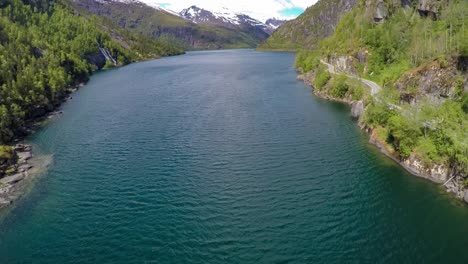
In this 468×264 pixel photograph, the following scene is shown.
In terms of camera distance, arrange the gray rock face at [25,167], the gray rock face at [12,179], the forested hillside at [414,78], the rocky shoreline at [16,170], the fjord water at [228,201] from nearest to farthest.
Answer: the fjord water at [228,201] < the rocky shoreline at [16,170] < the forested hillside at [414,78] < the gray rock face at [12,179] < the gray rock face at [25,167]

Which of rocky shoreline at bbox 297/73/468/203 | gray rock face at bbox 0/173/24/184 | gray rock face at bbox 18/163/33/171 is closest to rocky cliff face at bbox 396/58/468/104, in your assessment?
rocky shoreline at bbox 297/73/468/203

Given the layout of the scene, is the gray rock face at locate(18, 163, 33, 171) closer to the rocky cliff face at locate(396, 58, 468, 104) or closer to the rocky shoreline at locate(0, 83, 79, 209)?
the rocky shoreline at locate(0, 83, 79, 209)

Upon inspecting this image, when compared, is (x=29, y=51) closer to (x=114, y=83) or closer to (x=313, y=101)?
(x=114, y=83)

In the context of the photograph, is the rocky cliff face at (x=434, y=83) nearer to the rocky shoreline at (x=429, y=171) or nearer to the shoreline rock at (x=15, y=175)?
the rocky shoreline at (x=429, y=171)

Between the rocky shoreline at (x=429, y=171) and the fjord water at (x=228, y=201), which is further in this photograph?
the rocky shoreline at (x=429, y=171)

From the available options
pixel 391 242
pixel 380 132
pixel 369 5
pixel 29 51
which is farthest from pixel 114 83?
pixel 391 242

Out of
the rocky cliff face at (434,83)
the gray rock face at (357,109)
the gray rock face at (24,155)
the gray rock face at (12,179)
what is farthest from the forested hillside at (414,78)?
the gray rock face at (24,155)
